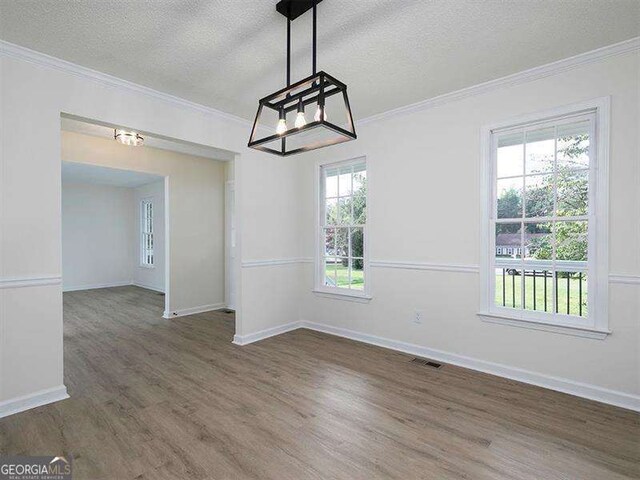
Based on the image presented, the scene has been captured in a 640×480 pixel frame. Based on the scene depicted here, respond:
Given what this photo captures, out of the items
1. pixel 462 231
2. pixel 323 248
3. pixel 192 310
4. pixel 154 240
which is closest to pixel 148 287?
pixel 154 240

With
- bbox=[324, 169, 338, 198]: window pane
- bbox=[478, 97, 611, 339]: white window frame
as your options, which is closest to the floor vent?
bbox=[478, 97, 611, 339]: white window frame

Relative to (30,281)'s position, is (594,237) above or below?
above

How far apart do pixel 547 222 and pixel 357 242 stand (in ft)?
6.77

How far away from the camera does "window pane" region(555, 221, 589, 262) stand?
277 centimetres

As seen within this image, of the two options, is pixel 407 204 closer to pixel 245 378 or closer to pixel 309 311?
pixel 309 311

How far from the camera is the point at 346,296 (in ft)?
14.2

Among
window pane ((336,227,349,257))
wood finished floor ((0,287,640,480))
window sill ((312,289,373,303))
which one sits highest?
window pane ((336,227,349,257))

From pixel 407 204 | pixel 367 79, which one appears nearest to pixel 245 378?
pixel 407 204

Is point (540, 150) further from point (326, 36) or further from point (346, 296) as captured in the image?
point (346, 296)

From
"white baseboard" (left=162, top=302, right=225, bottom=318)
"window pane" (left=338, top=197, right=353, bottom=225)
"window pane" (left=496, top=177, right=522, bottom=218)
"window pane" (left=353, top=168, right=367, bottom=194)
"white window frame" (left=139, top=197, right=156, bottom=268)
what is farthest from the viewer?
"white window frame" (left=139, top=197, right=156, bottom=268)

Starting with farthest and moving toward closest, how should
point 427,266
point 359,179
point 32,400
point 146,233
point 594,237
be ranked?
point 146,233 → point 359,179 → point 427,266 → point 594,237 → point 32,400

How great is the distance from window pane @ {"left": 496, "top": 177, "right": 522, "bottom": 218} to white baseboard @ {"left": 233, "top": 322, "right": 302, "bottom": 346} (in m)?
3.01

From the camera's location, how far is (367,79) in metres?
3.05

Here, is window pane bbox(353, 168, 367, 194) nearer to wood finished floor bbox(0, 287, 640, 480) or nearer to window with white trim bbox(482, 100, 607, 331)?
window with white trim bbox(482, 100, 607, 331)
